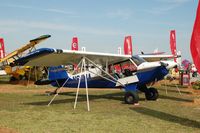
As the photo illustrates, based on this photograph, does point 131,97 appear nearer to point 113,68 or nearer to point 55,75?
point 113,68

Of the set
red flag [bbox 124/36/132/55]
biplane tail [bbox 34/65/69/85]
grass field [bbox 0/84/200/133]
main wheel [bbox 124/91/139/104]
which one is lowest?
grass field [bbox 0/84/200/133]

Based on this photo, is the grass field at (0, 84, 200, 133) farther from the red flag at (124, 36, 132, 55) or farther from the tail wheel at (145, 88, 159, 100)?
the red flag at (124, 36, 132, 55)

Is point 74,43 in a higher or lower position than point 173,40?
higher

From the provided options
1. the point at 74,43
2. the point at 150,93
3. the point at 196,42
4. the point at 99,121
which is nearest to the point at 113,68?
the point at 150,93

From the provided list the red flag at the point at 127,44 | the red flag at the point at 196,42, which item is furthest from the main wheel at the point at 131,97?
the red flag at the point at 127,44

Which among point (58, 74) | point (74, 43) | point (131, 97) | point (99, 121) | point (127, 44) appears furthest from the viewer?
point (74, 43)

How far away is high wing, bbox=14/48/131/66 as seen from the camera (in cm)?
1091

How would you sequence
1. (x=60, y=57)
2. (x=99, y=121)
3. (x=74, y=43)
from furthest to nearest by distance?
1. (x=74, y=43)
2. (x=60, y=57)
3. (x=99, y=121)

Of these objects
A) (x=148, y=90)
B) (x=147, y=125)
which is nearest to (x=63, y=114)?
(x=147, y=125)

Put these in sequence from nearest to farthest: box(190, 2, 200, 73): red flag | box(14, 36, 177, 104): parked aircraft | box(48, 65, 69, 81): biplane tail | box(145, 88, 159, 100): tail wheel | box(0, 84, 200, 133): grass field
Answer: box(190, 2, 200, 73): red flag, box(0, 84, 200, 133): grass field, box(14, 36, 177, 104): parked aircraft, box(145, 88, 159, 100): tail wheel, box(48, 65, 69, 81): biplane tail

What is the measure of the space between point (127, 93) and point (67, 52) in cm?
378

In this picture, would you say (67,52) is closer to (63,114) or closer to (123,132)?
(63,114)

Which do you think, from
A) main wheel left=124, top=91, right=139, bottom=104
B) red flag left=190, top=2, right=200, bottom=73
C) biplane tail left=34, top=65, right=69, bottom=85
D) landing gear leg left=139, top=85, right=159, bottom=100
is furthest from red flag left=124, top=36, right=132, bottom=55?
red flag left=190, top=2, right=200, bottom=73

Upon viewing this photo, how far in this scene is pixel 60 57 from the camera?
12445 mm
